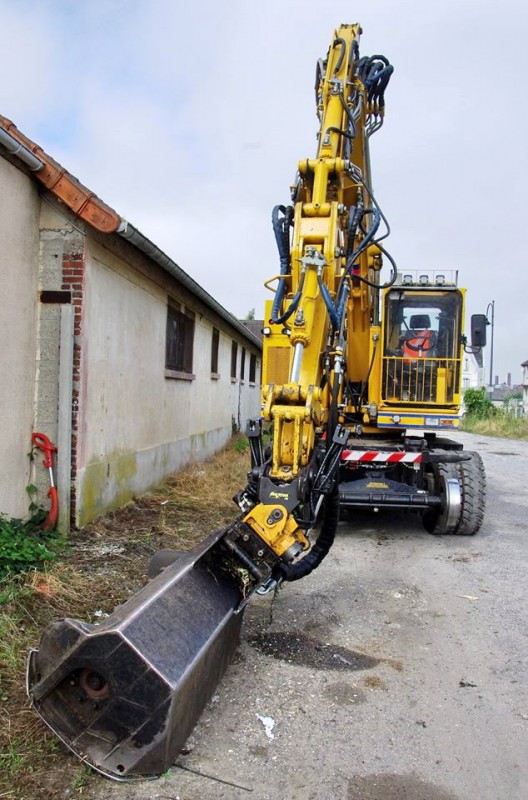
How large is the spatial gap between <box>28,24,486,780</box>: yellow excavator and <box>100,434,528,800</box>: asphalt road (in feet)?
0.87

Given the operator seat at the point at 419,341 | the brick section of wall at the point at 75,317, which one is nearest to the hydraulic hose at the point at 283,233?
the brick section of wall at the point at 75,317

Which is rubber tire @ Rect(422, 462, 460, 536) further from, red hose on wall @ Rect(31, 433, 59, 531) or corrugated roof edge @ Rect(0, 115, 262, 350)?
corrugated roof edge @ Rect(0, 115, 262, 350)

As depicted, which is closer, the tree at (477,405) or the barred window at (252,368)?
the barred window at (252,368)

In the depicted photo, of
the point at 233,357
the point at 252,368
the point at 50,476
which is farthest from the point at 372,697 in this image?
the point at 252,368

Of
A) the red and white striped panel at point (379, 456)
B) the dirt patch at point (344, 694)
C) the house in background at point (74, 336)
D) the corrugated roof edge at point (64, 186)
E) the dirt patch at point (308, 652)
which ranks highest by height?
the corrugated roof edge at point (64, 186)

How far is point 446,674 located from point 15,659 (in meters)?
2.60

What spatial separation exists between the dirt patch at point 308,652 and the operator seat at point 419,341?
4.77 metres

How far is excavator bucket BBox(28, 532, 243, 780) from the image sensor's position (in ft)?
9.09

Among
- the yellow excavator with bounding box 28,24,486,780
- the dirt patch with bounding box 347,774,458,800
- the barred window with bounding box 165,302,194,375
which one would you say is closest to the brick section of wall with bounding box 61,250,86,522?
the yellow excavator with bounding box 28,24,486,780

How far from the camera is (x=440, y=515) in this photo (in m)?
7.85

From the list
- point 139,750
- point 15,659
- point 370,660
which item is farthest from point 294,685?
point 15,659

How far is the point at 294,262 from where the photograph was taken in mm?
5387

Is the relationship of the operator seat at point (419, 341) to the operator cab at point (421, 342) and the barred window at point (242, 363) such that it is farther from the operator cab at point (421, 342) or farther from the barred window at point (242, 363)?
the barred window at point (242, 363)

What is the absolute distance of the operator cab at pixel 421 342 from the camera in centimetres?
830
